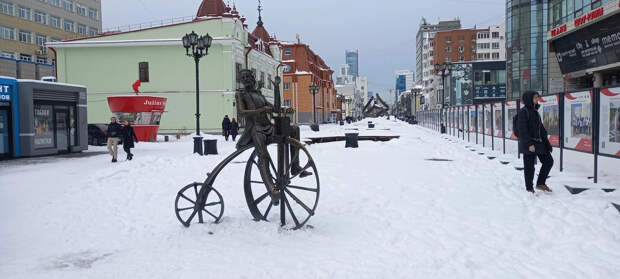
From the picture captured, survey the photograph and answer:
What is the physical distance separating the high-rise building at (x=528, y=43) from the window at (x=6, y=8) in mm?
58091

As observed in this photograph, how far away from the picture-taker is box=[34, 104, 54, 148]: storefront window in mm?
17047

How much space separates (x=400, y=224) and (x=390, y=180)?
152 inches

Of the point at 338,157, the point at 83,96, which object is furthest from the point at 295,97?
the point at 338,157

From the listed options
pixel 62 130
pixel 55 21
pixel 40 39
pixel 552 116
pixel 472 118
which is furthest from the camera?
pixel 55 21

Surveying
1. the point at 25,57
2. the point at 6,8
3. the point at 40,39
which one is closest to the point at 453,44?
the point at 40,39

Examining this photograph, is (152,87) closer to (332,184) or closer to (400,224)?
(332,184)

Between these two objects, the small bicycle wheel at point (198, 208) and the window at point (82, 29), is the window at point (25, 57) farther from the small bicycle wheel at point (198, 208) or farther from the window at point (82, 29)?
the small bicycle wheel at point (198, 208)

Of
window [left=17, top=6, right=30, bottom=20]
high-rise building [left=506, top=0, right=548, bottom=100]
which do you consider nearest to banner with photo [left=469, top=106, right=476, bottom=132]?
high-rise building [left=506, top=0, right=548, bottom=100]

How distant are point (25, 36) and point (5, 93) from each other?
43.7 meters

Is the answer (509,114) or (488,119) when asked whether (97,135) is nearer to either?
(488,119)

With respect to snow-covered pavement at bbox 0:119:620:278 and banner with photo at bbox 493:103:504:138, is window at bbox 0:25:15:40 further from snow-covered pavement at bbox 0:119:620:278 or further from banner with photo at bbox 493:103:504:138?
banner with photo at bbox 493:103:504:138

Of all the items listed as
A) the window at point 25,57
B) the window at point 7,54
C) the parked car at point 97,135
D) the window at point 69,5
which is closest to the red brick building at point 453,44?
the window at point 69,5

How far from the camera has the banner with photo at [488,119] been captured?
667 inches

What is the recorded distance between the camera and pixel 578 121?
898cm
